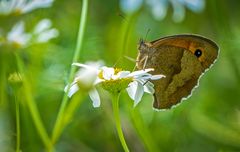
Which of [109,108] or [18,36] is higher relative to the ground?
[18,36]

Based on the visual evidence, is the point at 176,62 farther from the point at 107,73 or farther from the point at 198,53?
the point at 107,73

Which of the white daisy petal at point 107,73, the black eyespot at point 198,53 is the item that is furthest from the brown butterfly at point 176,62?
the white daisy petal at point 107,73

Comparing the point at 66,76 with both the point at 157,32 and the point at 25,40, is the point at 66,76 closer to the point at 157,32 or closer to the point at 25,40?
the point at 25,40

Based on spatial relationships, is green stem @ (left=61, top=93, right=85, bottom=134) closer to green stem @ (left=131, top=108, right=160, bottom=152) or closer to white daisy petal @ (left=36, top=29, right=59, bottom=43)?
green stem @ (left=131, top=108, right=160, bottom=152)

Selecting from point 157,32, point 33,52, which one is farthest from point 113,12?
point 33,52

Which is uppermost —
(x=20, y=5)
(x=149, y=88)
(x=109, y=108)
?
(x=20, y=5)

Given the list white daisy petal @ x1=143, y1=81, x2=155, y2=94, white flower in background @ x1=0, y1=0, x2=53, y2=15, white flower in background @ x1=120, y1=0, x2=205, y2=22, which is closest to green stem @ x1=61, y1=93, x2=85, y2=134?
white daisy petal @ x1=143, y1=81, x2=155, y2=94

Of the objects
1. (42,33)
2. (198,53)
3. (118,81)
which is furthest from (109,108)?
(118,81)
